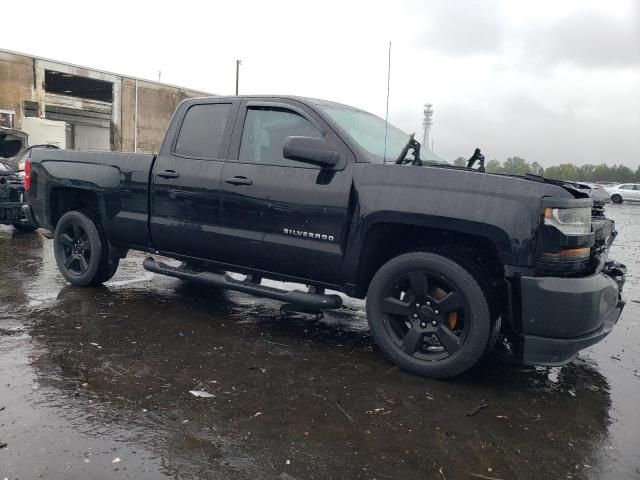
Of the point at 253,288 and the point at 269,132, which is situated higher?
the point at 269,132

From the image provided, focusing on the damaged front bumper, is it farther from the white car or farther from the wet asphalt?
the white car

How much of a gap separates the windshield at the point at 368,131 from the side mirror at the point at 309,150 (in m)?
0.34

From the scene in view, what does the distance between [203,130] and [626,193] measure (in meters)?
35.9

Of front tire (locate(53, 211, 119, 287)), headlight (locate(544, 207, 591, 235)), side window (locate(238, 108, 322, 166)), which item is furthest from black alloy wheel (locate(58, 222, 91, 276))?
headlight (locate(544, 207, 591, 235))

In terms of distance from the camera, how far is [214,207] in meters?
4.55

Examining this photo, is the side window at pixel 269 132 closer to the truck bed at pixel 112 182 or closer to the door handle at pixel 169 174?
the door handle at pixel 169 174

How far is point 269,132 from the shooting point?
4.48 m

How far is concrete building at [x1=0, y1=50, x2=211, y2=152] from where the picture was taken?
28172 mm

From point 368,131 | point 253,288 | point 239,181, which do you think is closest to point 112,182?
point 239,181

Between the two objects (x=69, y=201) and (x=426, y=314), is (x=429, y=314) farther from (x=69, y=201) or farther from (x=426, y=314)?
(x=69, y=201)

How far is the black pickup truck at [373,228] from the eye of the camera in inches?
130

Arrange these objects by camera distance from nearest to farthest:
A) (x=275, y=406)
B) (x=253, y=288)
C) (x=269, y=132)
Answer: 1. (x=275, y=406)
2. (x=253, y=288)
3. (x=269, y=132)

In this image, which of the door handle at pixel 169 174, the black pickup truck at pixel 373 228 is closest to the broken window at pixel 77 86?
the door handle at pixel 169 174

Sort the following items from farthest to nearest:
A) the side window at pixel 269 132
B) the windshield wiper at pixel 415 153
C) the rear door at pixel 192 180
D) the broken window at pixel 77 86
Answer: the broken window at pixel 77 86
the rear door at pixel 192 180
the side window at pixel 269 132
the windshield wiper at pixel 415 153
